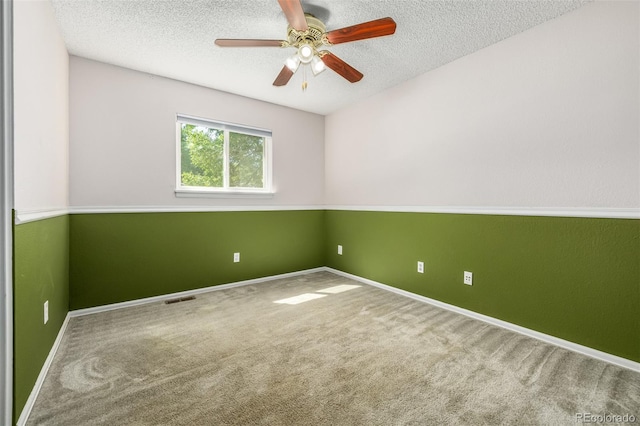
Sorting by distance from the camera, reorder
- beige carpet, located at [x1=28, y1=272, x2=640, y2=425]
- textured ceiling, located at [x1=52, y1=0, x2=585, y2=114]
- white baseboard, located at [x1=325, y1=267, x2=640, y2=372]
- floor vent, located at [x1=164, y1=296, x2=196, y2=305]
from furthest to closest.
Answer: floor vent, located at [x1=164, y1=296, x2=196, y2=305] < textured ceiling, located at [x1=52, y1=0, x2=585, y2=114] < white baseboard, located at [x1=325, y1=267, x2=640, y2=372] < beige carpet, located at [x1=28, y1=272, x2=640, y2=425]

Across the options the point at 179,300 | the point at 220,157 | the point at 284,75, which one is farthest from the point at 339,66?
the point at 179,300

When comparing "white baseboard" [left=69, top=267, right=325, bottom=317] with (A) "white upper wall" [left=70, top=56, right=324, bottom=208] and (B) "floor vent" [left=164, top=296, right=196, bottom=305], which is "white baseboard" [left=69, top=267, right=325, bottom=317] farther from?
(A) "white upper wall" [left=70, top=56, right=324, bottom=208]

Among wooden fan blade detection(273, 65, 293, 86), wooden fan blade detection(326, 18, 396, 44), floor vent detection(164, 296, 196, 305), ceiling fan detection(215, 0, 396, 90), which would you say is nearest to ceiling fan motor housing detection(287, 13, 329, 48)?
ceiling fan detection(215, 0, 396, 90)

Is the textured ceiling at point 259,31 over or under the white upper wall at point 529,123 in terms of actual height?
over

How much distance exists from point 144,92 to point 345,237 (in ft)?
9.56

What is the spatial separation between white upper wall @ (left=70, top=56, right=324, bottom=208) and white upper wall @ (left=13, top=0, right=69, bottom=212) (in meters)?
0.26

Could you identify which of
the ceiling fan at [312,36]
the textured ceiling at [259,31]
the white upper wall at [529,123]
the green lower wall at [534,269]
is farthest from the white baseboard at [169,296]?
the ceiling fan at [312,36]

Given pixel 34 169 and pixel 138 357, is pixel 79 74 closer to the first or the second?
pixel 34 169

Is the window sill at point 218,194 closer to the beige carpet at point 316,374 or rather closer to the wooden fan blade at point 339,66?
the beige carpet at point 316,374

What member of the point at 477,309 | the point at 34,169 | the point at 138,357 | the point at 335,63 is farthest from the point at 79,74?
the point at 477,309

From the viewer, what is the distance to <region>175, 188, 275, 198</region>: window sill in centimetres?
312

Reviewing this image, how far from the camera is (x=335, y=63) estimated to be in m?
2.20

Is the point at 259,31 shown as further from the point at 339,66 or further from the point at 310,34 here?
the point at 339,66

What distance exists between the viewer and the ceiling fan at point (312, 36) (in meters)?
1.67
